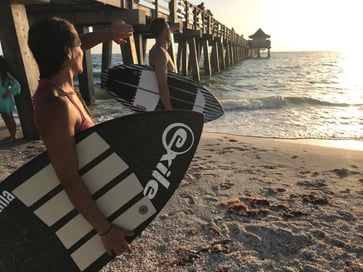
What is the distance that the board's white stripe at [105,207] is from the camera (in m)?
1.64

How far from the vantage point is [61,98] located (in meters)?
1.28

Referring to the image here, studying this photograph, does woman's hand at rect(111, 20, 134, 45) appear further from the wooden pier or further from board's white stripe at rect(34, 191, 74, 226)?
the wooden pier

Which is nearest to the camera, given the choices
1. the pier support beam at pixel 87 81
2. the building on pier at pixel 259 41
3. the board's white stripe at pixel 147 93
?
the board's white stripe at pixel 147 93

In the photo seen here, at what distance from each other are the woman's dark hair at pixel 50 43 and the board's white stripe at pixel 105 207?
0.62 metres

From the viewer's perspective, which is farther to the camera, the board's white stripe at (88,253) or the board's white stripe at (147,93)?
the board's white stripe at (147,93)

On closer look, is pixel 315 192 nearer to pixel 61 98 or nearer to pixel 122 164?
pixel 122 164

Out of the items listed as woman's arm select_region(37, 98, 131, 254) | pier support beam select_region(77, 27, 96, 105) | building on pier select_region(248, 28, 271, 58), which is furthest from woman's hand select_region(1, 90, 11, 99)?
building on pier select_region(248, 28, 271, 58)

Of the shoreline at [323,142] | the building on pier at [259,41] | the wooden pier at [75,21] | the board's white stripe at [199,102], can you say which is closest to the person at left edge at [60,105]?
the board's white stripe at [199,102]

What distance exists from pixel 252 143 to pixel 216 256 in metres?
3.50

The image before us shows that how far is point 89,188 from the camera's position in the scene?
Answer: 1.62 meters

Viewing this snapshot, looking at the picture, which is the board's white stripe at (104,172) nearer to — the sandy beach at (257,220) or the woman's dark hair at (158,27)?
the sandy beach at (257,220)

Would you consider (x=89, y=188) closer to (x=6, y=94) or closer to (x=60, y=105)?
(x=60, y=105)

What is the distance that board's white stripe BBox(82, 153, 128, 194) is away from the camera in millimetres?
1609

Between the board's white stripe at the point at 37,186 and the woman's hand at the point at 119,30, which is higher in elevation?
the woman's hand at the point at 119,30
